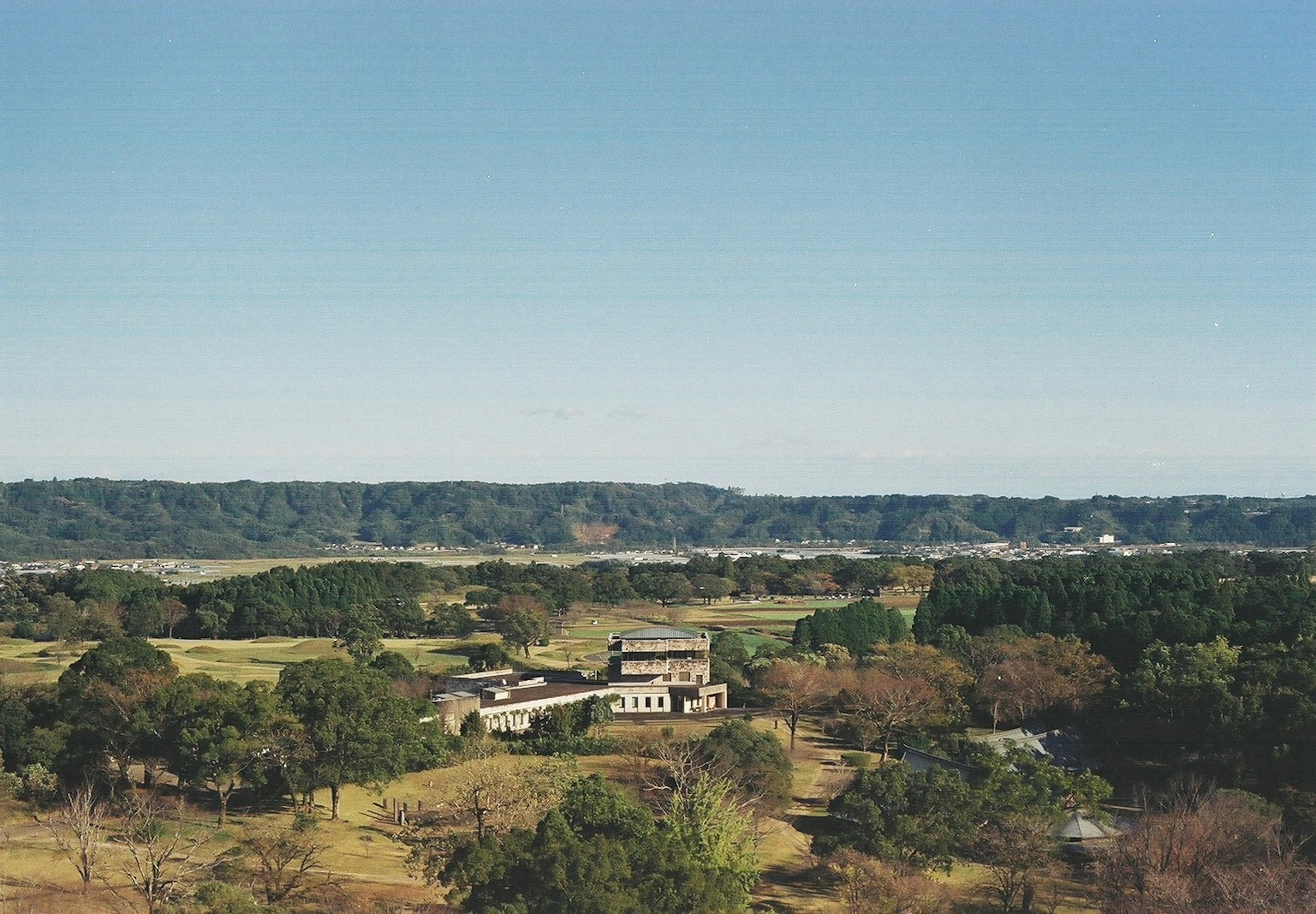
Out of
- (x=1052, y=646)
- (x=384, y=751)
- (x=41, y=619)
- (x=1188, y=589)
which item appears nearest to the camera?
(x=384, y=751)

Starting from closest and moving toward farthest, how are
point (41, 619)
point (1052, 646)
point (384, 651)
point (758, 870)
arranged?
1. point (758, 870)
2. point (1052, 646)
3. point (384, 651)
4. point (41, 619)

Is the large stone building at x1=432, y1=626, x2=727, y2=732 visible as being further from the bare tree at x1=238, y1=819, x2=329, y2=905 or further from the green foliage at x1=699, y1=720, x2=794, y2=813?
the bare tree at x1=238, y1=819, x2=329, y2=905

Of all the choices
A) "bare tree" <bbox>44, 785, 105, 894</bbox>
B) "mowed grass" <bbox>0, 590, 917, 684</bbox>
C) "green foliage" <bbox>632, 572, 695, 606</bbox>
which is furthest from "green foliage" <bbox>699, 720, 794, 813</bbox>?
"green foliage" <bbox>632, 572, 695, 606</bbox>

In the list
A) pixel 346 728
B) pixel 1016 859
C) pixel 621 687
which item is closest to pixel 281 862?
pixel 346 728

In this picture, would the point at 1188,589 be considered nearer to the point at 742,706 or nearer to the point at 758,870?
the point at 742,706

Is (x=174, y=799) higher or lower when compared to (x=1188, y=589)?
lower

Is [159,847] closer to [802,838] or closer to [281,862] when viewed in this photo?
[281,862]

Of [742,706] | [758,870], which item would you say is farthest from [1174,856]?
[742,706]
